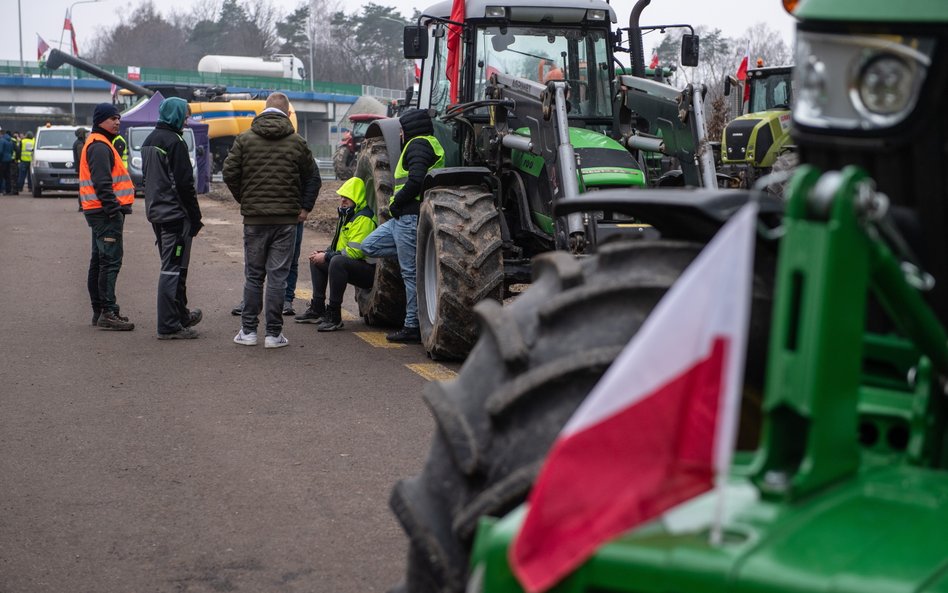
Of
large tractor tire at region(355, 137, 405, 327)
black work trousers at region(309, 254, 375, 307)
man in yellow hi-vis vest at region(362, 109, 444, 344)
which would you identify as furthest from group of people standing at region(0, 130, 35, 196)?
man in yellow hi-vis vest at region(362, 109, 444, 344)

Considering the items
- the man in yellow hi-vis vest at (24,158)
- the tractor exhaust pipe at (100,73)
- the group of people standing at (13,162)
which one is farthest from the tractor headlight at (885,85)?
the tractor exhaust pipe at (100,73)

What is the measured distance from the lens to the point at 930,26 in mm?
2428

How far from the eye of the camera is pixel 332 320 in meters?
10.7

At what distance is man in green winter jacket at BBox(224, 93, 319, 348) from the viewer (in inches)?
383

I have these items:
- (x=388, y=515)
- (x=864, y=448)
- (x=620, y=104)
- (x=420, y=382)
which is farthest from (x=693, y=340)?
(x=620, y=104)

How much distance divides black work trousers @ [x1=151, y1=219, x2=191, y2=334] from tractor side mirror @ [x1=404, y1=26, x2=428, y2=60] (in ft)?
7.63

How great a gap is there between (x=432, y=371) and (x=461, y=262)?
31.5 inches

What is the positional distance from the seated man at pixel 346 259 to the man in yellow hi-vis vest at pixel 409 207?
38 centimetres

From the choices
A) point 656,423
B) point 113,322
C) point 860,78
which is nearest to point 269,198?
point 113,322

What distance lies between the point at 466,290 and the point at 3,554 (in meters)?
4.28

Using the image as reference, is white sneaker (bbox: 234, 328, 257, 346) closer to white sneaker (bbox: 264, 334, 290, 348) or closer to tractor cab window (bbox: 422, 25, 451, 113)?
white sneaker (bbox: 264, 334, 290, 348)

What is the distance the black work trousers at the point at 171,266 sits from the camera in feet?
33.6

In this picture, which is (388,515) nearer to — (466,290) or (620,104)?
(466,290)

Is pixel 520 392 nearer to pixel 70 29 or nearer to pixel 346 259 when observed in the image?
pixel 346 259
